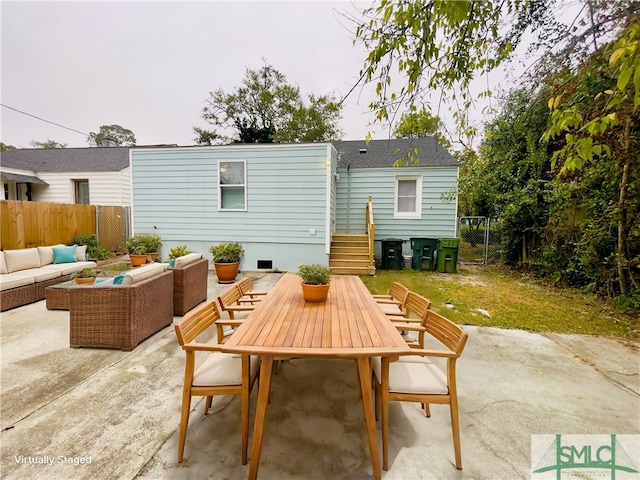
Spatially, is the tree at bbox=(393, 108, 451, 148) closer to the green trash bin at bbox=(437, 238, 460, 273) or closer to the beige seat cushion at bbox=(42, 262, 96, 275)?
the green trash bin at bbox=(437, 238, 460, 273)

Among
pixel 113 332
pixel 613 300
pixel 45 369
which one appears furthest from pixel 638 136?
pixel 45 369

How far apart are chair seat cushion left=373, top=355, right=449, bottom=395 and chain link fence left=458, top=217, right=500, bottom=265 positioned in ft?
25.8

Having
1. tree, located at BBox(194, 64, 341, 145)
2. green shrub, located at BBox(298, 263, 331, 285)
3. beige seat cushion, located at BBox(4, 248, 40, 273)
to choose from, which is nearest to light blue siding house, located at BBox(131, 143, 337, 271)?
beige seat cushion, located at BBox(4, 248, 40, 273)

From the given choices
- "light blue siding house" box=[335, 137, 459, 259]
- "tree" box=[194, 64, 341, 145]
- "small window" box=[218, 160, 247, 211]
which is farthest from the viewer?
"tree" box=[194, 64, 341, 145]

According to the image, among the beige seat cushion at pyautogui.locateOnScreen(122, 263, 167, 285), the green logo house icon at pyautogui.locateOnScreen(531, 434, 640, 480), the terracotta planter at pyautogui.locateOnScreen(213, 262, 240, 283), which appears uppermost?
the beige seat cushion at pyautogui.locateOnScreen(122, 263, 167, 285)

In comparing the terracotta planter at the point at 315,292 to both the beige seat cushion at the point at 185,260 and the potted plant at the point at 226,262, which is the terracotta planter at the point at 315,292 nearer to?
the beige seat cushion at the point at 185,260

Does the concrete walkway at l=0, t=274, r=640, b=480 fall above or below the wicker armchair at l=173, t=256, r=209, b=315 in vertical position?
below

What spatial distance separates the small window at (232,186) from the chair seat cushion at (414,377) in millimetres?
6526

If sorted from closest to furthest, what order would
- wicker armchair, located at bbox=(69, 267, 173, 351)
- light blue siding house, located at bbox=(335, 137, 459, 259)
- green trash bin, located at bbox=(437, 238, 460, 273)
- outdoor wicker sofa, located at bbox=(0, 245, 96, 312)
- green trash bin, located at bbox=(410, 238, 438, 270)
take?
wicker armchair, located at bbox=(69, 267, 173, 351) → outdoor wicker sofa, located at bbox=(0, 245, 96, 312) → green trash bin, located at bbox=(437, 238, 460, 273) → green trash bin, located at bbox=(410, 238, 438, 270) → light blue siding house, located at bbox=(335, 137, 459, 259)

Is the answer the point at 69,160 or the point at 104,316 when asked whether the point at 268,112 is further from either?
the point at 104,316

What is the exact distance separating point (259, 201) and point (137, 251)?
365 centimetres

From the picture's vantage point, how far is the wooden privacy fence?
20.7 feet

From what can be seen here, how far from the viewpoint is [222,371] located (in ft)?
5.96

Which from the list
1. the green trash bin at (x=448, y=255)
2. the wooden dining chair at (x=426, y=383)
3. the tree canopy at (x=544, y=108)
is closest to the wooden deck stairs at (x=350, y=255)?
the green trash bin at (x=448, y=255)
